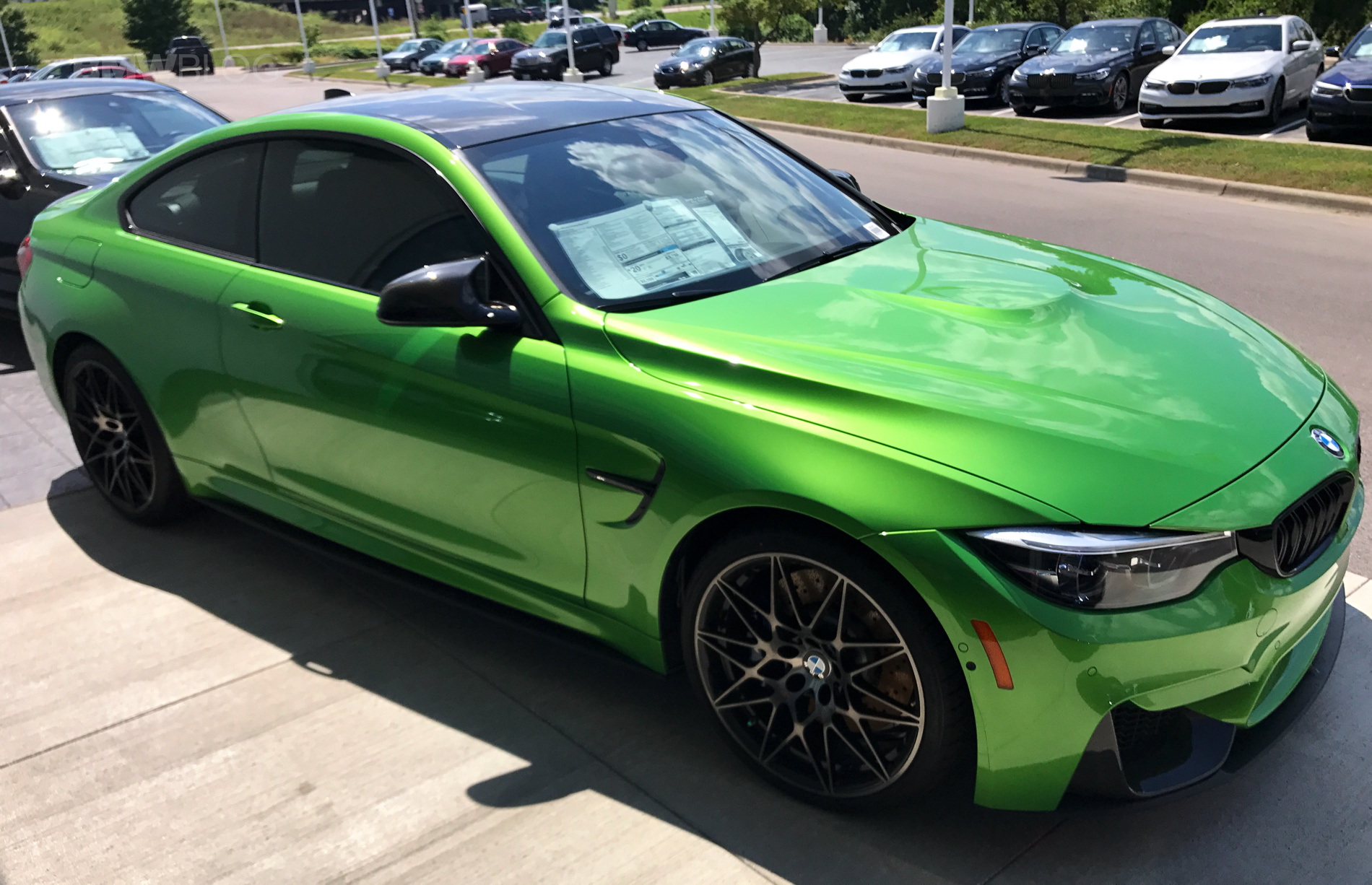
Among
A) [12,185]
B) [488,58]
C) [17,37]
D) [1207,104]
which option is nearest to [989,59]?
[1207,104]

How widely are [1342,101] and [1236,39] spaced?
351 centimetres

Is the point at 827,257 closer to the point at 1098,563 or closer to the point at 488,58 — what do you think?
the point at 1098,563

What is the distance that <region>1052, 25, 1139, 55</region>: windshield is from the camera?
20.1 meters

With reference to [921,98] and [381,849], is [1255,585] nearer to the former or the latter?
[381,849]

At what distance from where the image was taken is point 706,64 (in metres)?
32.0

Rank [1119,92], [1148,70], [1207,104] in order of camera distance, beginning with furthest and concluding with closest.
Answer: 1. [1148,70]
2. [1119,92]
3. [1207,104]

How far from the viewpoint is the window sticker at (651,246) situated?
10.8 feet

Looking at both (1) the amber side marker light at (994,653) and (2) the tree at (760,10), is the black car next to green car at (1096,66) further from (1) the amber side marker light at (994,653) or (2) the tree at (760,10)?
(1) the amber side marker light at (994,653)

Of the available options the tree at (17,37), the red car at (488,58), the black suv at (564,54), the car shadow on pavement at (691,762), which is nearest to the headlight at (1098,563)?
the car shadow on pavement at (691,762)

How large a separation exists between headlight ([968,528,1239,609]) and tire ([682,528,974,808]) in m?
0.25

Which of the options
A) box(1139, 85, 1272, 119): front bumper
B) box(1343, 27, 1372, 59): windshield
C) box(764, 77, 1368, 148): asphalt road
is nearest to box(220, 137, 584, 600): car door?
box(764, 77, 1368, 148): asphalt road

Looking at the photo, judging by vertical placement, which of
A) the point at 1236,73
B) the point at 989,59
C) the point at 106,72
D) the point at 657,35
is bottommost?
the point at 1236,73

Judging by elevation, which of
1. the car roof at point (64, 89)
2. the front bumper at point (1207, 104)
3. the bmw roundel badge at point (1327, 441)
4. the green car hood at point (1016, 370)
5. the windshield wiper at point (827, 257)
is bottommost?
the front bumper at point (1207, 104)

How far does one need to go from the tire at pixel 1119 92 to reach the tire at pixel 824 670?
18.7m
